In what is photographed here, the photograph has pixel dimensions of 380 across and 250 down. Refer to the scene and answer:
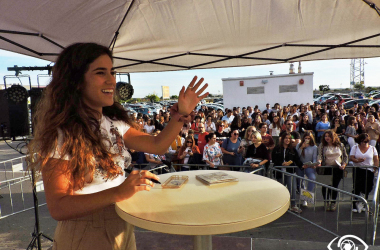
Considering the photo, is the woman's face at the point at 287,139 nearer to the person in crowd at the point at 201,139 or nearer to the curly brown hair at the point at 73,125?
the person in crowd at the point at 201,139

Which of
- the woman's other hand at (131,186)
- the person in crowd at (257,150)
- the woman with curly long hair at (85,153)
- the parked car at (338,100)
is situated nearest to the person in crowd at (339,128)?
the person in crowd at (257,150)

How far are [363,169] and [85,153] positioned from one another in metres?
5.95

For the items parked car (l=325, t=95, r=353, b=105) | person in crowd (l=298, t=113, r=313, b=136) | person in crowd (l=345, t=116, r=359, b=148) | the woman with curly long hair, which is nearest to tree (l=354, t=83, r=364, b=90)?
parked car (l=325, t=95, r=353, b=105)

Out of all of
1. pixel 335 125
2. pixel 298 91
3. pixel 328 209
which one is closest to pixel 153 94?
pixel 298 91

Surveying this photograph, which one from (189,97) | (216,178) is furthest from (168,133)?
(216,178)

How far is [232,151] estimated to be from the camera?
7.04 metres

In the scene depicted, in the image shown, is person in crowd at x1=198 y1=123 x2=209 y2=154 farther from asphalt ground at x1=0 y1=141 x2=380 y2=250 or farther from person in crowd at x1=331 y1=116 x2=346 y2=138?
person in crowd at x1=331 y1=116 x2=346 y2=138

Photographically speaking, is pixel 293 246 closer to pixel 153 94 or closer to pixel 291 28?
pixel 291 28

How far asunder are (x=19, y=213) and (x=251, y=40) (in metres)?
5.54

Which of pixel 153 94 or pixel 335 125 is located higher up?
pixel 153 94

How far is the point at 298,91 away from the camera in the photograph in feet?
62.2

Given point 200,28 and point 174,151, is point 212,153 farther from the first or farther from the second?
point 200,28

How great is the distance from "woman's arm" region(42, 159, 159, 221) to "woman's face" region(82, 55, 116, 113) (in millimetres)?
429

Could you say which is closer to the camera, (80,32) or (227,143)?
(80,32)
